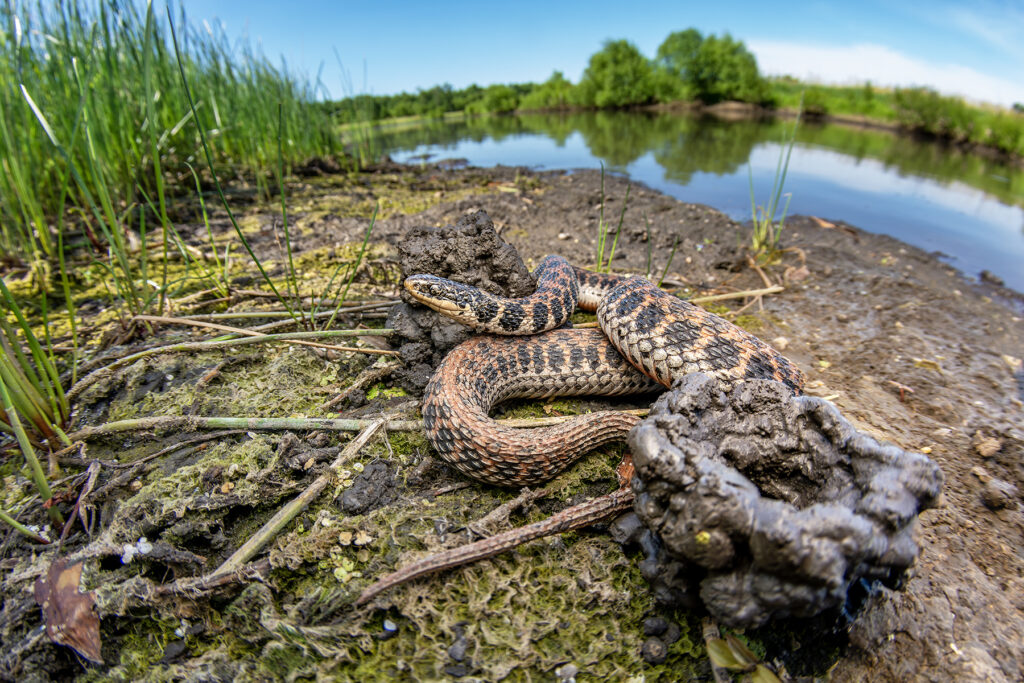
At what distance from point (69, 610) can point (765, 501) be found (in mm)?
2957

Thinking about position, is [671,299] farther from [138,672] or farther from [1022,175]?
[1022,175]

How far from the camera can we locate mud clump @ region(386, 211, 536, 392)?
11.1ft

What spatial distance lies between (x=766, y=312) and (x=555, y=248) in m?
2.80

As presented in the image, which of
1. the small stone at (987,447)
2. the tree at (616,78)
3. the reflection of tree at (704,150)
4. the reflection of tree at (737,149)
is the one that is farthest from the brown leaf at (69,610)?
the tree at (616,78)

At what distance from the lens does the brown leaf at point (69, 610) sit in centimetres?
187

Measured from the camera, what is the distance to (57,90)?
5047mm

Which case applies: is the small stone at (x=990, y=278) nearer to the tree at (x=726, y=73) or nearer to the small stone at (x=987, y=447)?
the small stone at (x=987, y=447)

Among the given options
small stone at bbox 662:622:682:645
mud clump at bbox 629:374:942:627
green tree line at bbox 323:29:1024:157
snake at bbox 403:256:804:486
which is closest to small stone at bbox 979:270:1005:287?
snake at bbox 403:256:804:486

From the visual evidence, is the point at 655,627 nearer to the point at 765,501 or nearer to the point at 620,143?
the point at 765,501

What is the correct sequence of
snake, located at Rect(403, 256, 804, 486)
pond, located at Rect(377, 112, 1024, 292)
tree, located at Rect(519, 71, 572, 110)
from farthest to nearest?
tree, located at Rect(519, 71, 572, 110) → pond, located at Rect(377, 112, 1024, 292) → snake, located at Rect(403, 256, 804, 486)

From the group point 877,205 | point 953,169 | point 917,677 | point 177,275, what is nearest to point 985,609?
point 917,677

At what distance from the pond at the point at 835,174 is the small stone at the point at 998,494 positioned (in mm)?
4616

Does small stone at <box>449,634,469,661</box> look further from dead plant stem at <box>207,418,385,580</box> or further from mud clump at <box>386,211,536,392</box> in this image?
mud clump at <box>386,211,536,392</box>

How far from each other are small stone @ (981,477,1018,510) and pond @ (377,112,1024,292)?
4.62m
